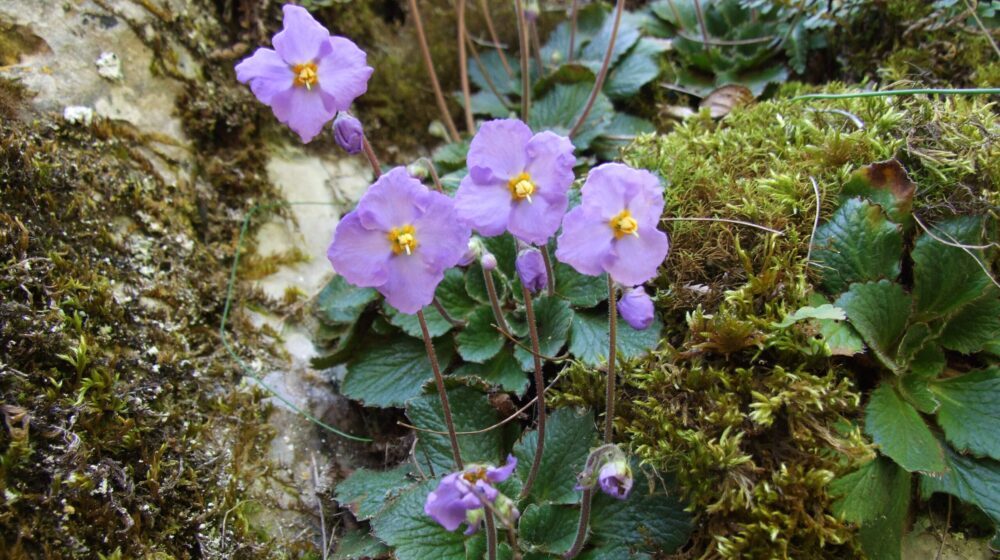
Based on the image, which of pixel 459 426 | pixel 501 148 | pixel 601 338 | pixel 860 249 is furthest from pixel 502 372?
pixel 860 249

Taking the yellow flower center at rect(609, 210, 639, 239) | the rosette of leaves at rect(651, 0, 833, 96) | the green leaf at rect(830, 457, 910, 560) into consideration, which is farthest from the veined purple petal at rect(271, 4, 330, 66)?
the rosette of leaves at rect(651, 0, 833, 96)

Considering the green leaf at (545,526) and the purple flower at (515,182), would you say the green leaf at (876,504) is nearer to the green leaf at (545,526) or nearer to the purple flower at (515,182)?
the green leaf at (545,526)

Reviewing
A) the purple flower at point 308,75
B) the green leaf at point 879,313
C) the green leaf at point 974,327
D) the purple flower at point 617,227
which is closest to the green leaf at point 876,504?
the green leaf at point 879,313

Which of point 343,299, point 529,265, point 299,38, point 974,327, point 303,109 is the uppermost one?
point 299,38

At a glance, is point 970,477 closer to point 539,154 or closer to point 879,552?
point 879,552

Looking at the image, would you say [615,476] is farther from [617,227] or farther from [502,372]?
[502,372]
